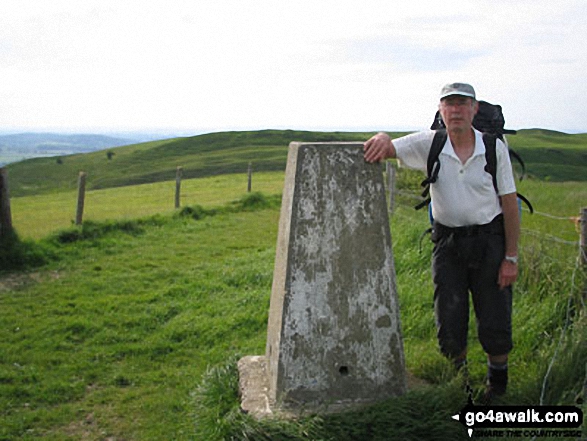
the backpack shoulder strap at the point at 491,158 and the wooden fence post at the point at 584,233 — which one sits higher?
the backpack shoulder strap at the point at 491,158

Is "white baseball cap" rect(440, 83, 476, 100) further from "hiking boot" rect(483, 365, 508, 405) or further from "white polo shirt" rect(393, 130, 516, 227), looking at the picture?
"hiking boot" rect(483, 365, 508, 405)

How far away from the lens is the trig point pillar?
4102 millimetres

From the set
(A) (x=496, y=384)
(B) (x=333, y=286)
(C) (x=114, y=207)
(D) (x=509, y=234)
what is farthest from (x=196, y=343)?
(C) (x=114, y=207)

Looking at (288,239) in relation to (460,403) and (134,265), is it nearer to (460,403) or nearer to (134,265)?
(460,403)

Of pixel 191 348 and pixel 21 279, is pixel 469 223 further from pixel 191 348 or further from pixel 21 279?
pixel 21 279

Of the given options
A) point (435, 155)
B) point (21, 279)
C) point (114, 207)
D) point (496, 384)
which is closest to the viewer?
point (435, 155)

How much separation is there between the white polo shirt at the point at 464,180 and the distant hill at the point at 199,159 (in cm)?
3543

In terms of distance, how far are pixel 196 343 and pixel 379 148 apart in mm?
3989

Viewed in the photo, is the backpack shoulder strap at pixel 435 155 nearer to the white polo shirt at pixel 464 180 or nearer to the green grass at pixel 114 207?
the white polo shirt at pixel 464 180

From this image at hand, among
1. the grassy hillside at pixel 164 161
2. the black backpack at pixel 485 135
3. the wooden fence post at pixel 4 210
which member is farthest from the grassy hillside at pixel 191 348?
the grassy hillside at pixel 164 161

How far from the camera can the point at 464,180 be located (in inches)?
152

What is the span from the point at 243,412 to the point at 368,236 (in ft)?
5.02

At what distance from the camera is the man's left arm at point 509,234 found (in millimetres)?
3926

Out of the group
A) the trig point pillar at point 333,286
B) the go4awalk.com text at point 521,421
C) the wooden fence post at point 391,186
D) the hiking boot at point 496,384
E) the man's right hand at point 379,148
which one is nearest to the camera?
the go4awalk.com text at point 521,421
